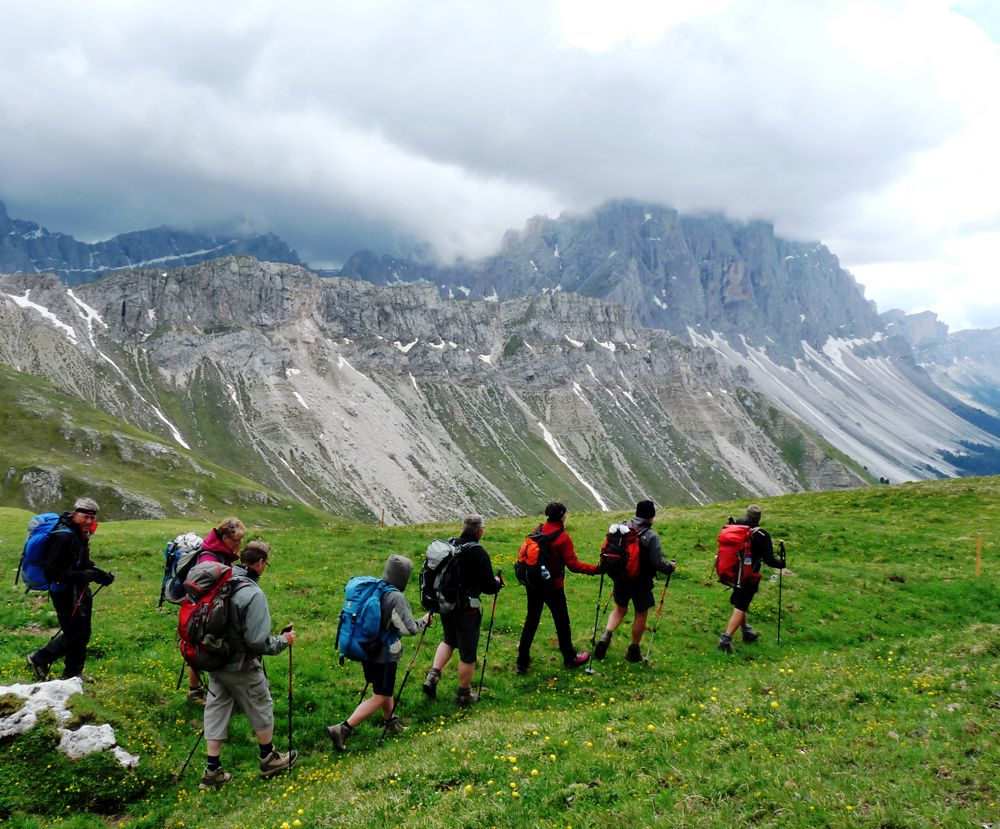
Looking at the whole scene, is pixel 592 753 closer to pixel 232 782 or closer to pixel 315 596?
pixel 232 782

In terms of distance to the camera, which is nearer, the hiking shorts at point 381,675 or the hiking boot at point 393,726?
the hiking shorts at point 381,675

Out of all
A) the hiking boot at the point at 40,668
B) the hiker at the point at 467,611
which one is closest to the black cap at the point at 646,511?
the hiker at the point at 467,611

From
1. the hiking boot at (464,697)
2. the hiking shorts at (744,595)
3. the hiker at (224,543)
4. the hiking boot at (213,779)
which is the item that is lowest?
the hiking boot at (213,779)

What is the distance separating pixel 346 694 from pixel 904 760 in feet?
38.3

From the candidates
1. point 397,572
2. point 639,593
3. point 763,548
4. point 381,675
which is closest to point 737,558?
point 763,548

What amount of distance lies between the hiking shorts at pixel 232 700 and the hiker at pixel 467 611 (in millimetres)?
4210

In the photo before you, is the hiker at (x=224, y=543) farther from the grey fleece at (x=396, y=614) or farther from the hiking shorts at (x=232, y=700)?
the grey fleece at (x=396, y=614)

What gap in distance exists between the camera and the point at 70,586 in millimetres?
13906

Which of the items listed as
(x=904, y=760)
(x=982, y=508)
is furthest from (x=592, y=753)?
(x=982, y=508)

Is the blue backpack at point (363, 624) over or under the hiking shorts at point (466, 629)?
over

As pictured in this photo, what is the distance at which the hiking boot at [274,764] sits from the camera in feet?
38.8

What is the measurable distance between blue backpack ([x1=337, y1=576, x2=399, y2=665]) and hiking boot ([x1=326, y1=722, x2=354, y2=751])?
1.57m

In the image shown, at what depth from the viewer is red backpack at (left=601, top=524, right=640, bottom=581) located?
16.5 meters

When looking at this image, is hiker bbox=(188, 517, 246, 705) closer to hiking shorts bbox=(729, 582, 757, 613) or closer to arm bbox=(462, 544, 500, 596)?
arm bbox=(462, 544, 500, 596)
